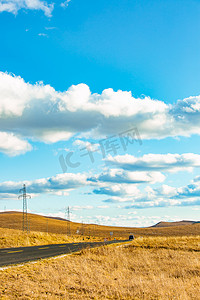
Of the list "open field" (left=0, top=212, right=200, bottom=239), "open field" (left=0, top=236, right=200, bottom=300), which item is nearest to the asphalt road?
"open field" (left=0, top=236, right=200, bottom=300)

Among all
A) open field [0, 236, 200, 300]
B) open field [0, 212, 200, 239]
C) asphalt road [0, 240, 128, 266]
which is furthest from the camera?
open field [0, 212, 200, 239]

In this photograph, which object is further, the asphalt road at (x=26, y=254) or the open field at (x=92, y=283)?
the asphalt road at (x=26, y=254)

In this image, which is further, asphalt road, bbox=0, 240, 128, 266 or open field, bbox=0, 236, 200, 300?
asphalt road, bbox=0, 240, 128, 266

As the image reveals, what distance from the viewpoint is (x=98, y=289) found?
9.54 metres

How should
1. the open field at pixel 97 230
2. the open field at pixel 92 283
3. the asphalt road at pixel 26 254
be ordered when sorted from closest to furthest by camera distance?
the open field at pixel 92 283, the asphalt road at pixel 26 254, the open field at pixel 97 230

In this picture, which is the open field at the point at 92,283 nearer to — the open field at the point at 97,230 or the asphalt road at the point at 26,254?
the asphalt road at the point at 26,254

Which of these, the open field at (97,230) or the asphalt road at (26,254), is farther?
the open field at (97,230)

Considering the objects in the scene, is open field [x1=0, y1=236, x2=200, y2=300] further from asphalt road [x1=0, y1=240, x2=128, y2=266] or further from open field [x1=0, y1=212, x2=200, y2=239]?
open field [x1=0, y1=212, x2=200, y2=239]

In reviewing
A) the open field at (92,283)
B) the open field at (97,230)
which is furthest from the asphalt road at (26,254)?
the open field at (97,230)

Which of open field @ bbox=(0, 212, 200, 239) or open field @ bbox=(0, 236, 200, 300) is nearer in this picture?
open field @ bbox=(0, 236, 200, 300)

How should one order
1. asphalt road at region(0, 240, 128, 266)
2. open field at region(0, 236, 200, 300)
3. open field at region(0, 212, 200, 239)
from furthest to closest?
open field at region(0, 212, 200, 239) → asphalt road at region(0, 240, 128, 266) → open field at region(0, 236, 200, 300)

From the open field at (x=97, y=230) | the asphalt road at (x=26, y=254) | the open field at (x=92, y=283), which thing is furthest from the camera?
the open field at (x=97, y=230)

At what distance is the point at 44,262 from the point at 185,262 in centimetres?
750

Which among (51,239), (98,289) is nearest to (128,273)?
(98,289)
